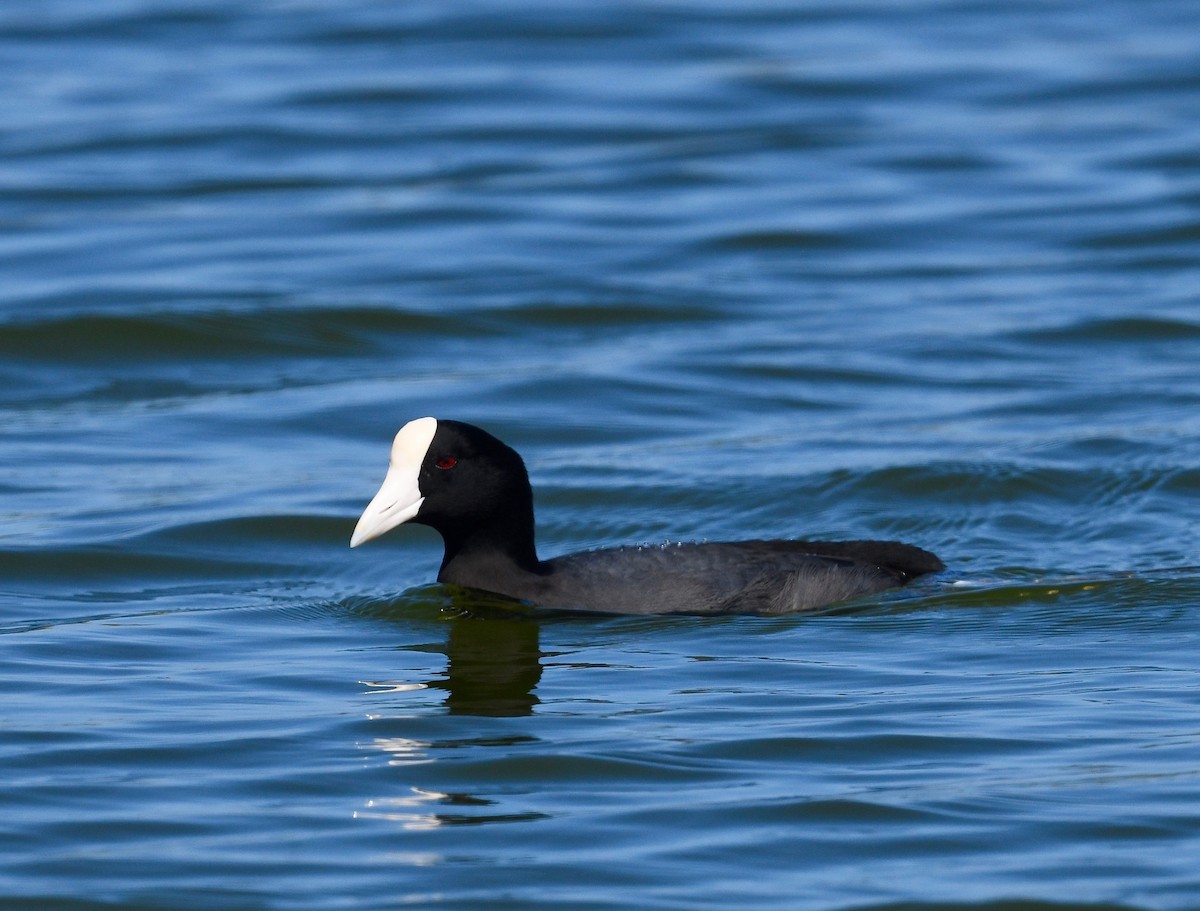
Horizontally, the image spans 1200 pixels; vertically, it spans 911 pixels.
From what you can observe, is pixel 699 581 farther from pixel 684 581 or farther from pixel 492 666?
pixel 492 666

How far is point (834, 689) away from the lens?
757cm


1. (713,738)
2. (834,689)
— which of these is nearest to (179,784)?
(713,738)

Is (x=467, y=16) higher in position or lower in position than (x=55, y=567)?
higher

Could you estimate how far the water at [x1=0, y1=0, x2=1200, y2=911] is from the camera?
613 centimetres

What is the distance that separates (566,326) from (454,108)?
795 centimetres


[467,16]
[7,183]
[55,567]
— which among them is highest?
[467,16]

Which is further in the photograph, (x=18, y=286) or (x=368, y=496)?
(x=18, y=286)

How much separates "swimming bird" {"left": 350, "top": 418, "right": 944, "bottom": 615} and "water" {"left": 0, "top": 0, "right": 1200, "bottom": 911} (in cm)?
16

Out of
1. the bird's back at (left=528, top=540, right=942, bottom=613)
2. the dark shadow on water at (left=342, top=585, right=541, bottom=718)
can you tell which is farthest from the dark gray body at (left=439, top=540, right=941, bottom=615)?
the dark shadow on water at (left=342, top=585, right=541, bottom=718)

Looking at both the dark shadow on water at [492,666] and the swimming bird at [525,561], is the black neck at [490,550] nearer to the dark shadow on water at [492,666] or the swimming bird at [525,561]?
the swimming bird at [525,561]

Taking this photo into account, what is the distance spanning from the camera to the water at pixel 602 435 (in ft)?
20.1

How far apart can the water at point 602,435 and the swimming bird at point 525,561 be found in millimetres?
156

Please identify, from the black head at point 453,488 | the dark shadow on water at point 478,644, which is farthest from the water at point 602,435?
the black head at point 453,488

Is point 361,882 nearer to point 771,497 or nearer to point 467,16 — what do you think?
point 771,497
